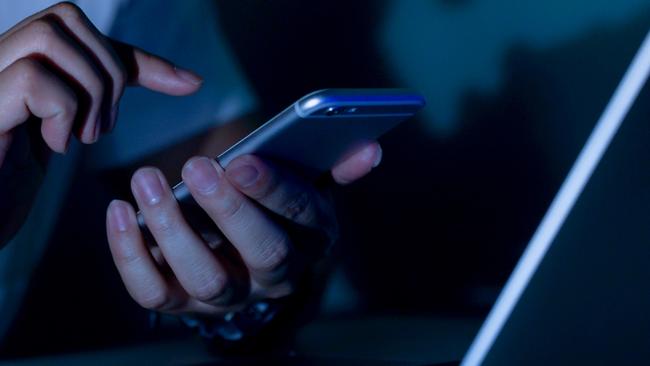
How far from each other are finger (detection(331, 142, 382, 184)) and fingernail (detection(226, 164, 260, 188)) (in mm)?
209

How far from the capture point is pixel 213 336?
3.19 ft

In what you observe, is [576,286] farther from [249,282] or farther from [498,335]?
[249,282]

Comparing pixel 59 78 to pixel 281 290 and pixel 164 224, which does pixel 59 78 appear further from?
pixel 281 290

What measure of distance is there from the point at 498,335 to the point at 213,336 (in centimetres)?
68

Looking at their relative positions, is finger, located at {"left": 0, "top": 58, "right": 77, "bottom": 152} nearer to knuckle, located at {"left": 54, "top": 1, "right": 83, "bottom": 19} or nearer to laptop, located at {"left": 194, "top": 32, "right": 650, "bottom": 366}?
knuckle, located at {"left": 54, "top": 1, "right": 83, "bottom": 19}

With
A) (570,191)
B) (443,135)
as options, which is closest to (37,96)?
(570,191)

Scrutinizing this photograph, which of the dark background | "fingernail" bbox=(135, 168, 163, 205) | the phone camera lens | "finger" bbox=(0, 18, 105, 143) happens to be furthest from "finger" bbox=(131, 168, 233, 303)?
the dark background

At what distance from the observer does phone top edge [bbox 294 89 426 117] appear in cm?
60

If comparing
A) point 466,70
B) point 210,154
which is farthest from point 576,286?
point 466,70

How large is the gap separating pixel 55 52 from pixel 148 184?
0.53ft

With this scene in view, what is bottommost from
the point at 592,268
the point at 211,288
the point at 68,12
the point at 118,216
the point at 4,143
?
the point at 592,268

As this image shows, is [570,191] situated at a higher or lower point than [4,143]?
lower

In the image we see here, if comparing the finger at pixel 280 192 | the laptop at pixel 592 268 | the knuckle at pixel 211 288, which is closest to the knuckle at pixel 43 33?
the finger at pixel 280 192

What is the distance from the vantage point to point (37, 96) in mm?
682
